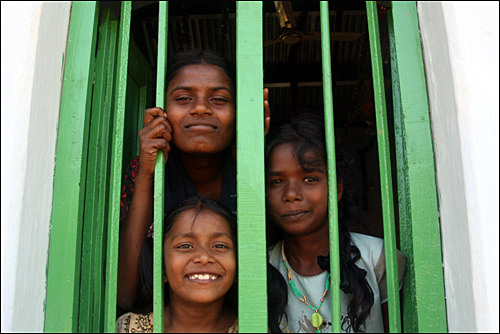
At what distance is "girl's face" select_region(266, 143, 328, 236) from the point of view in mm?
1961

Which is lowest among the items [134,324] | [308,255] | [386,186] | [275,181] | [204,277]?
[134,324]

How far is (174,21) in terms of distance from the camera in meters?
3.10


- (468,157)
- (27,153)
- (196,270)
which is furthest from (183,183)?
(468,157)

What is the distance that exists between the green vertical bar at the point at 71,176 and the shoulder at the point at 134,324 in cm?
31

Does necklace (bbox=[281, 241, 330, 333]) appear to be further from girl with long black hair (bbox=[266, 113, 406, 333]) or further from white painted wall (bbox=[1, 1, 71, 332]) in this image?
white painted wall (bbox=[1, 1, 71, 332])

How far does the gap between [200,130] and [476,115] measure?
0.96 meters

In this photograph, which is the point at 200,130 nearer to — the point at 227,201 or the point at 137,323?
the point at 227,201

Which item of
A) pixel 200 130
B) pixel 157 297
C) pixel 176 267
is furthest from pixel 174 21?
pixel 157 297

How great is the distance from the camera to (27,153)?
4.47 feet

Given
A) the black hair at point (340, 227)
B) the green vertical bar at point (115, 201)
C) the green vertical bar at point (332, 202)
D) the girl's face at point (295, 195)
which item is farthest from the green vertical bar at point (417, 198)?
the green vertical bar at point (115, 201)

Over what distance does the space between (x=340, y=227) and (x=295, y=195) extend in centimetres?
30

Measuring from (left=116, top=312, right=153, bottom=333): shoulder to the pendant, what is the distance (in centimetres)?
54

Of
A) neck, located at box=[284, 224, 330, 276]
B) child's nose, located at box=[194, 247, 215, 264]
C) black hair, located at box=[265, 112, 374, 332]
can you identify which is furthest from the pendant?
child's nose, located at box=[194, 247, 215, 264]

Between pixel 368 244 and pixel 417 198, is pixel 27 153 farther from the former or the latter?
pixel 368 244
